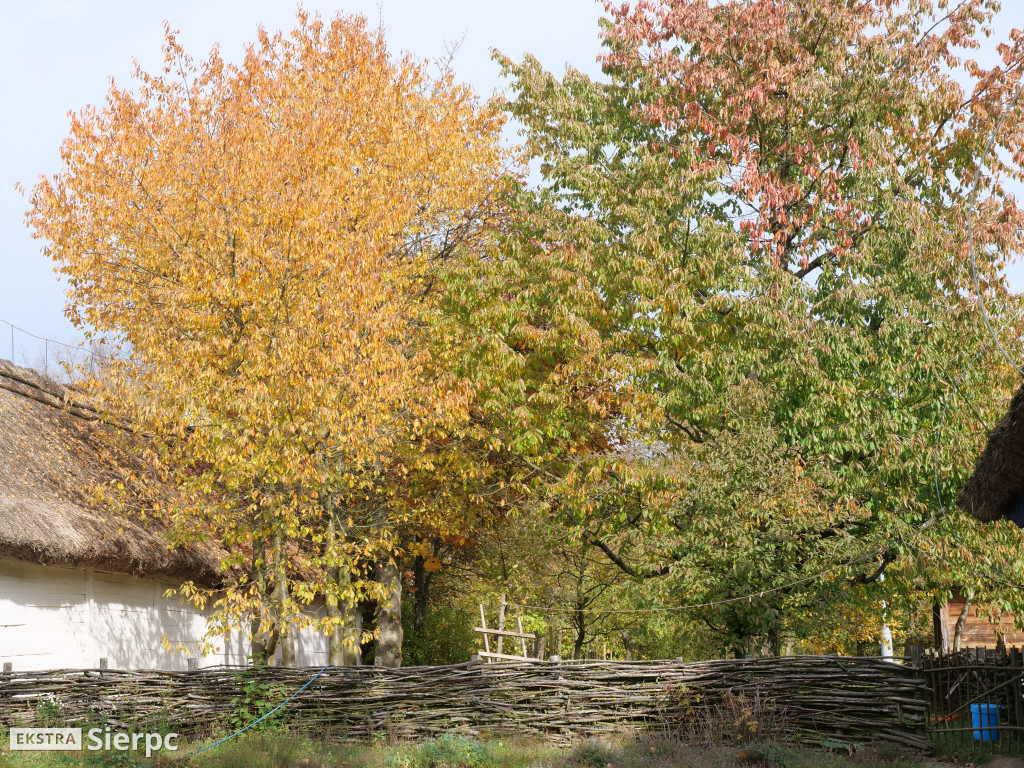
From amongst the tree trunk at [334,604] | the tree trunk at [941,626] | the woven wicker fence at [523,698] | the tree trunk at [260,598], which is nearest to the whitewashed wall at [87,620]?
the woven wicker fence at [523,698]

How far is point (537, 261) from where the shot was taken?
48.2ft

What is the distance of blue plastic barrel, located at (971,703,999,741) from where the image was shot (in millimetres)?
10195

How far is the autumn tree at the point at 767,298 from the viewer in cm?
1279

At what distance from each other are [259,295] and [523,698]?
6.11 metres

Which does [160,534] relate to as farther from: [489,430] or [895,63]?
[895,63]

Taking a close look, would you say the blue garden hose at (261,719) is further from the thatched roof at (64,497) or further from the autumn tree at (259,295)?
the thatched roof at (64,497)

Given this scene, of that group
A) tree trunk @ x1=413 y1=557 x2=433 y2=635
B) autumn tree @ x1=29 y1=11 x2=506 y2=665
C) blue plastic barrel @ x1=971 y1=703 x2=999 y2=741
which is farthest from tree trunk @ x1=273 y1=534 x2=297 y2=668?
blue plastic barrel @ x1=971 y1=703 x2=999 y2=741

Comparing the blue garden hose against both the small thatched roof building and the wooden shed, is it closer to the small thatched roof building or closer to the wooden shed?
the small thatched roof building

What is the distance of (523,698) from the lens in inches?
452

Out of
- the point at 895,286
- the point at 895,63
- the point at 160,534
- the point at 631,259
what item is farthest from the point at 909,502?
the point at 160,534

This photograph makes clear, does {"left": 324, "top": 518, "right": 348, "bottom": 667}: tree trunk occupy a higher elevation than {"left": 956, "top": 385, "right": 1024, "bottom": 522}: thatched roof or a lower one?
lower

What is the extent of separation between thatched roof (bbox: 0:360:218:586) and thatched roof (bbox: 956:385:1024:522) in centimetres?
1071

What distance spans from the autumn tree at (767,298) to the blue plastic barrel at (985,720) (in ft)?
7.11

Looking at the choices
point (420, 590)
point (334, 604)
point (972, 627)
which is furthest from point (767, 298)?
point (420, 590)
